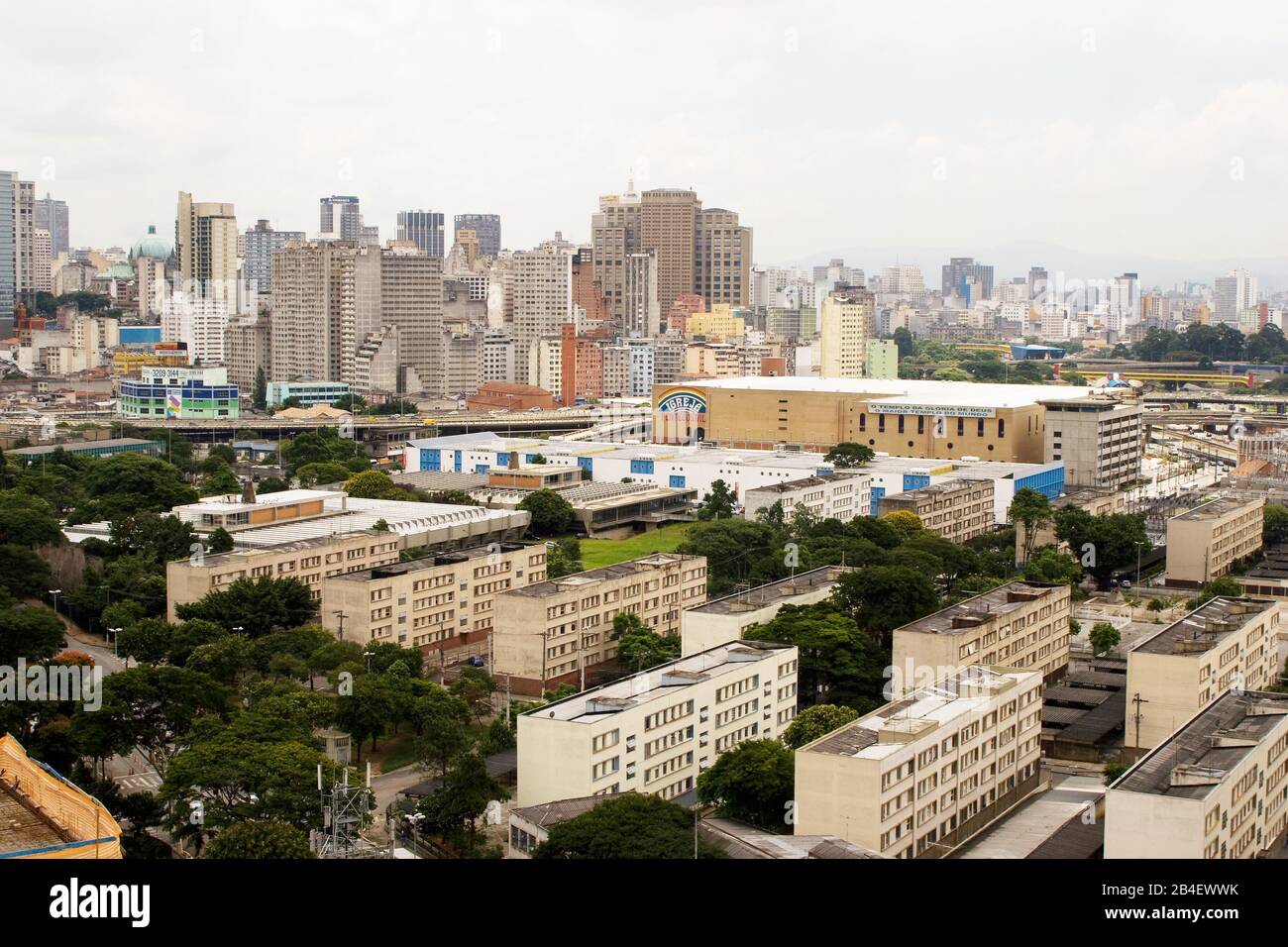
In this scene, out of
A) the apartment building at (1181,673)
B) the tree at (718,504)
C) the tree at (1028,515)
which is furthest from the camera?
the tree at (718,504)

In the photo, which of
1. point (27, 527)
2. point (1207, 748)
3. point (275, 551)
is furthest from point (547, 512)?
point (1207, 748)

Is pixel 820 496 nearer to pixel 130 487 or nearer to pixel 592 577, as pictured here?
pixel 592 577

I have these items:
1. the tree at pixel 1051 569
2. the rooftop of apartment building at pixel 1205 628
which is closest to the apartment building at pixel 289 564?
the tree at pixel 1051 569

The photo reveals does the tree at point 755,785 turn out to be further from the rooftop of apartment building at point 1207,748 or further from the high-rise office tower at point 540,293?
the high-rise office tower at point 540,293

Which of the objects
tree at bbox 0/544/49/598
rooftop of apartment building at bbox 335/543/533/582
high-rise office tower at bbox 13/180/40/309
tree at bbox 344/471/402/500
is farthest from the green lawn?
high-rise office tower at bbox 13/180/40/309

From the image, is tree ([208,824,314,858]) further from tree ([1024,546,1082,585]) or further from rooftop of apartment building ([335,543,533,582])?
tree ([1024,546,1082,585])
